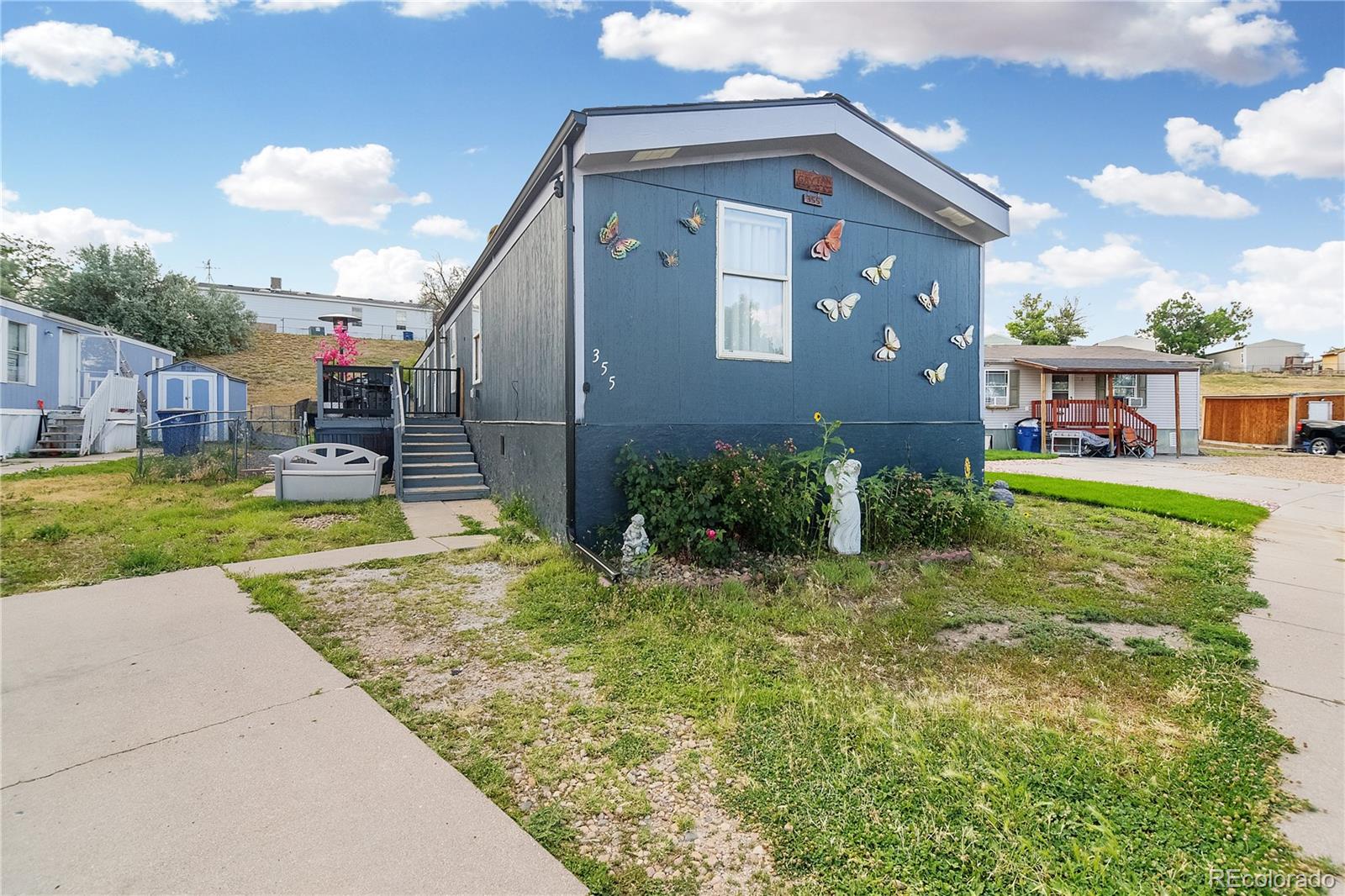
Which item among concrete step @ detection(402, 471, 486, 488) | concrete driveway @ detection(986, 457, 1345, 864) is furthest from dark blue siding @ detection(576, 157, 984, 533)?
concrete step @ detection(402, 471, 486, 488)

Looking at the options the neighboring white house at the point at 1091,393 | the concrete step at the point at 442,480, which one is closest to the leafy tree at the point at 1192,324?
the neighboring white house at the point at 1091,393

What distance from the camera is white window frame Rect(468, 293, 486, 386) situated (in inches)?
394

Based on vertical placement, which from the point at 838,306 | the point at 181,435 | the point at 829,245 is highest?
the point at 829,245

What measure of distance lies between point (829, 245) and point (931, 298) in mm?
1603

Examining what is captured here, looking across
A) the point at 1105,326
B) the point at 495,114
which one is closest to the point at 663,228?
the point at 495,114

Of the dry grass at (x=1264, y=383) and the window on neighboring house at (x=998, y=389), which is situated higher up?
the dry grass at (x=1264, y=383)

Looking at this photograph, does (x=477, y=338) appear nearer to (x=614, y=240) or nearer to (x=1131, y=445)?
(x=614, y=240)

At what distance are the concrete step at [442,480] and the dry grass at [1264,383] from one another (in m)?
31.9

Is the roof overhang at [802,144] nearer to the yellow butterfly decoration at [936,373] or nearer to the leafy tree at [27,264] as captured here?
the yellow butterfly decoration at [936,373]

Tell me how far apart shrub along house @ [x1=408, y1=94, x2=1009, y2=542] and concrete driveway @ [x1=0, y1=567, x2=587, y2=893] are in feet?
9.09

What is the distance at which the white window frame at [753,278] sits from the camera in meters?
5.81

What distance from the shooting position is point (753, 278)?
6.02 m

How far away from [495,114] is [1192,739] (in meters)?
10.9

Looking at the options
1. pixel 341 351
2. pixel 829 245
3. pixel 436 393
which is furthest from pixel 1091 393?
pixel 341 351
